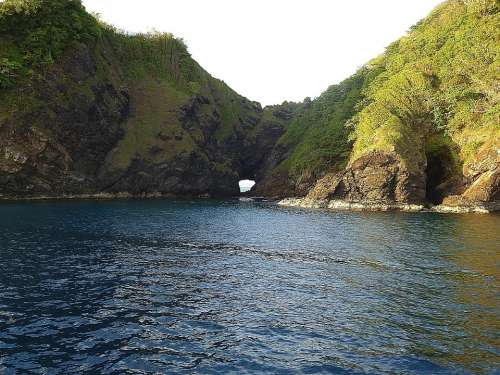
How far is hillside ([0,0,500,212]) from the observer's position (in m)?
99.9

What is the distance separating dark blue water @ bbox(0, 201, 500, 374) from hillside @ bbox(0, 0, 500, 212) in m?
45.7

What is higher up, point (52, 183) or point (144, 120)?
point (144, 120)

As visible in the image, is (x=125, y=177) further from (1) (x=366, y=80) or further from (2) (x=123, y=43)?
(1) (x=366, y=80)

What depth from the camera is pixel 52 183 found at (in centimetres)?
11181

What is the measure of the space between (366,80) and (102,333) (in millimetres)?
138100

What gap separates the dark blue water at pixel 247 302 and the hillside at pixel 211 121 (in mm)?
45745

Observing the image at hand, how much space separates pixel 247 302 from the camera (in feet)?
100

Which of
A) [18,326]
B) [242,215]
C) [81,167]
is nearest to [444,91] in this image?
[242,215]

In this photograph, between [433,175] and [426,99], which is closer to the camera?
[433,175]

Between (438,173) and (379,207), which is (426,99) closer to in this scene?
(438,173)

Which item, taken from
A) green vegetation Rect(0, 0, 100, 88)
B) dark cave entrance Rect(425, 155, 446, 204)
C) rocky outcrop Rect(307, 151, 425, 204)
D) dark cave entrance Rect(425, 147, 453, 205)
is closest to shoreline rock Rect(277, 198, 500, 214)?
rocky outcrop Rect(307, 151, 425, 204)

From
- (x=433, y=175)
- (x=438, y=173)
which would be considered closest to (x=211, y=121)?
(x=433, y=175)

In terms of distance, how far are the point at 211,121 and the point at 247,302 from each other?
140 metres

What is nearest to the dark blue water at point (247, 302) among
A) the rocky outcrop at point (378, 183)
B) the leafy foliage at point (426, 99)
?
the rocky outcrop at point (378, 183)
